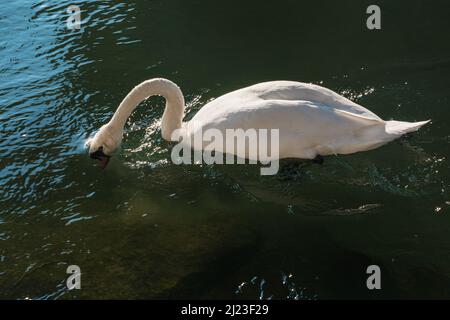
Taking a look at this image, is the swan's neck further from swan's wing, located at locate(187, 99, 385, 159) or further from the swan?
swan's wing, located at locate(187, 99, 385, 159)

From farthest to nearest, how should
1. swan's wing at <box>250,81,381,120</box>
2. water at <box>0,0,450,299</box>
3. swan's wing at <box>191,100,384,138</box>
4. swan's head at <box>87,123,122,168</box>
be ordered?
swan's head at <box>87,123,122,168</box>, swan's wing at <box>250,81,381,120</box>, swan's wing at <box>191,100,384,138</box>, water at <box>0,0,450,299</box>

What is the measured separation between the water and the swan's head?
178mm

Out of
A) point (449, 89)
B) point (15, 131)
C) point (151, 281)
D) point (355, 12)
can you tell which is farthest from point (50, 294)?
point (355, 12)

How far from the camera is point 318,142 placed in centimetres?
793

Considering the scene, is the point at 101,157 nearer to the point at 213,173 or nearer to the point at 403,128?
the point at 213,173

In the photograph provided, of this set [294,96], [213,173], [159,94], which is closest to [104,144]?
[159,94]

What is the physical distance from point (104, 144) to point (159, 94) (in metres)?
1.07

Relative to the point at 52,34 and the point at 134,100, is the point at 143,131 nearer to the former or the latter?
the point at 134,100

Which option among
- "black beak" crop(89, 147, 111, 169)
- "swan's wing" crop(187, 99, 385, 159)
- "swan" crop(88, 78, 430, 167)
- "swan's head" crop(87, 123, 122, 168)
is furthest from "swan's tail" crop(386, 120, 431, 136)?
"black beak" crop(89, 147, 111, 169)

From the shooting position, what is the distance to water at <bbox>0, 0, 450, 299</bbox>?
6871 millimetres

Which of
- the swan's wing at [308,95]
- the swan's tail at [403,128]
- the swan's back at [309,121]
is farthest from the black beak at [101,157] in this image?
the swan's tail at [403,128]

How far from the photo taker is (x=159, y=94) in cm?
902
